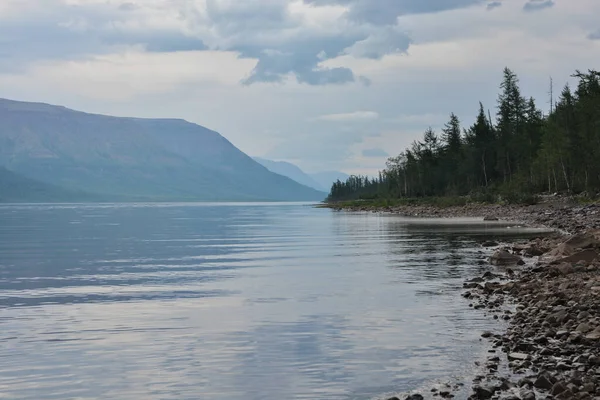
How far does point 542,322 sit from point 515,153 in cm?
11920

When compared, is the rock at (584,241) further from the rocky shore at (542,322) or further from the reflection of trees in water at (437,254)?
the reflection of trees in water at (437,254)

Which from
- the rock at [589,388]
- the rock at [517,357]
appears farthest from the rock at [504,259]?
the rock at [589,388]

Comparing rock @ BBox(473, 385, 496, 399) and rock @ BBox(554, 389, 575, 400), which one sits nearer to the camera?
rock @ BBox(554, 389, 575, 400)

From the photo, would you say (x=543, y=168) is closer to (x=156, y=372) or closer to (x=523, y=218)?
(x=523, y=218)

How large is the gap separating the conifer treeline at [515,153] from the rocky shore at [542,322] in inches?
2035

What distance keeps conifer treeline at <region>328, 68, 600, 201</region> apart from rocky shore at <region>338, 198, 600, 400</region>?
51.7 meters

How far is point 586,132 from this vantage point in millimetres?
85062

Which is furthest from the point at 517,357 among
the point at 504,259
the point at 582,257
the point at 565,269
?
the point at 504,259

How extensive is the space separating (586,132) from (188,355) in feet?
255

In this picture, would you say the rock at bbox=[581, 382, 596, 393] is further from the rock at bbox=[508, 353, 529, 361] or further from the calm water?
the calm water

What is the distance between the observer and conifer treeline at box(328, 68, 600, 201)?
287 feet

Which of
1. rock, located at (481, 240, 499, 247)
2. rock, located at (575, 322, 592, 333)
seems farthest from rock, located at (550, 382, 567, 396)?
rock, located at (481, 240, 499, 247)

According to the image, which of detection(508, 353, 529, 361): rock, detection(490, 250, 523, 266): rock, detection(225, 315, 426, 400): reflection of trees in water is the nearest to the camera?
detection(225, 315, 426, 400): reflection of trees in water

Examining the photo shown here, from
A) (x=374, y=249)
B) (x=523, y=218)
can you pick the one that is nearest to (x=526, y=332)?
(x=374, y=249)
